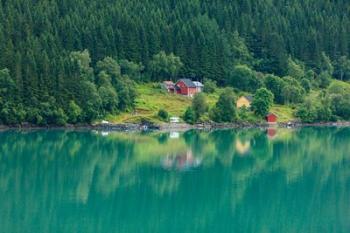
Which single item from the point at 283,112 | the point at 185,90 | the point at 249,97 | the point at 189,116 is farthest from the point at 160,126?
the point at 283,112

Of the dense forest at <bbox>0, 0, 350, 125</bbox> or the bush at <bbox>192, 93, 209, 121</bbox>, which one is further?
the bush at <bbox>192, 93, 209, 121</bbox>

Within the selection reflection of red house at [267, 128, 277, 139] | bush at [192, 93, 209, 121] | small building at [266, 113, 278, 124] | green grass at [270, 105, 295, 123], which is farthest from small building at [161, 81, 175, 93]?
reflection of red house at [267, 128, 277, 139]

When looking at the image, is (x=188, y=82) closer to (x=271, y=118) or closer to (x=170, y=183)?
(x=271, y=118)

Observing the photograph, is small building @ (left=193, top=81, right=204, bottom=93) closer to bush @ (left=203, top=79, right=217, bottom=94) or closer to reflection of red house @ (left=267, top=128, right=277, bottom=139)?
bush @ (left=203, top=79, right=217, bottom=94)

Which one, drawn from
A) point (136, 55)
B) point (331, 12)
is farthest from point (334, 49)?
point (136, 55)

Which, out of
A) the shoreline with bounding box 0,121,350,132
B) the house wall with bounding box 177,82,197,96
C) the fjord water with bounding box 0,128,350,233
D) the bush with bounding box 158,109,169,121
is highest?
the house wall with bounding box 177,82,197,96

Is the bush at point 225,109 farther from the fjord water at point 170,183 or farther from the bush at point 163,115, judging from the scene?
the fjord water at point 170,183

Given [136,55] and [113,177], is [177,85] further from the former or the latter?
[113,177]

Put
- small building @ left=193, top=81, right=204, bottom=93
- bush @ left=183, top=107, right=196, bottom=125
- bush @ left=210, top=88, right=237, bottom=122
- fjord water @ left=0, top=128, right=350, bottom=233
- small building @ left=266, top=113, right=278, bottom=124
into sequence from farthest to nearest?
1. small building @ left=193, top=81, right=204, bottom=93
2. small building @ left=266, top=113, right=278, bottom=124
3. bush @ left=210, top=88, right=237, bottom=122
4. bush @ left=183, top=107, right=196, bottom=125
5. fjord water @ left=0, top=128, right=350, bottom=233

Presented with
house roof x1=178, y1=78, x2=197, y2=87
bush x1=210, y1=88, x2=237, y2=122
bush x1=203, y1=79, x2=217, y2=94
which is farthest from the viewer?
bush x1=203, y1=79, x2=217, y2=94
